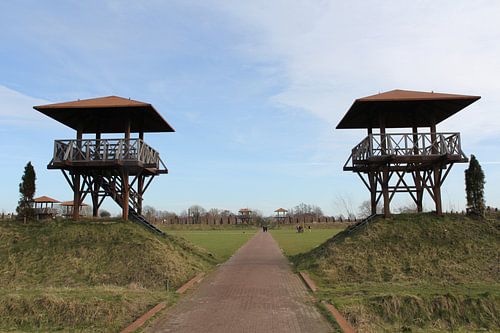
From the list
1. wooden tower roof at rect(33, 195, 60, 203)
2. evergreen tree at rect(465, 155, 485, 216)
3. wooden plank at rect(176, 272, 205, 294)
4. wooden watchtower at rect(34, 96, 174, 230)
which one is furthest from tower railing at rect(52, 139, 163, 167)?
wooden tower roof at rect(33, 195, 60, 203)

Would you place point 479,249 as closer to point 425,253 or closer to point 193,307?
point 425,253

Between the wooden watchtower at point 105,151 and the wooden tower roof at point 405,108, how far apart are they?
32.9ft

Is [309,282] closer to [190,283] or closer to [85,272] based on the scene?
[190,283]

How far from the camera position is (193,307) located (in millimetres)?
9594

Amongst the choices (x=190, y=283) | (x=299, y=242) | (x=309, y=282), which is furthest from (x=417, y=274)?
(x=299, y=242)

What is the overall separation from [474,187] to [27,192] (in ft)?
71.7

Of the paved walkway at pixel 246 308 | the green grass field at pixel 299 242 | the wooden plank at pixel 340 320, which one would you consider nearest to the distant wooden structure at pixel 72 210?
the paved walkway at pixel 246 308

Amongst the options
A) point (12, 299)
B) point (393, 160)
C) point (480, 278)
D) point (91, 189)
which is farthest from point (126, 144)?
point (480, 278)

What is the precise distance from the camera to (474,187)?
60.3ft

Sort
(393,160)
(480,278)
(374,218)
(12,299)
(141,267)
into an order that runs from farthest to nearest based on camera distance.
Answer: (374,218)
(393,160)
(141,267)
(480,278)
(12,299)

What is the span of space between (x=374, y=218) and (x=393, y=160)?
3.15 meters

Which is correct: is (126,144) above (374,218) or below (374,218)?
above

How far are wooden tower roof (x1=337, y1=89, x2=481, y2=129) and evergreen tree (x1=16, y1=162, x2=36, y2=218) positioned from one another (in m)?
16.2

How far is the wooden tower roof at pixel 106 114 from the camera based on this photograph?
58.9 ft
